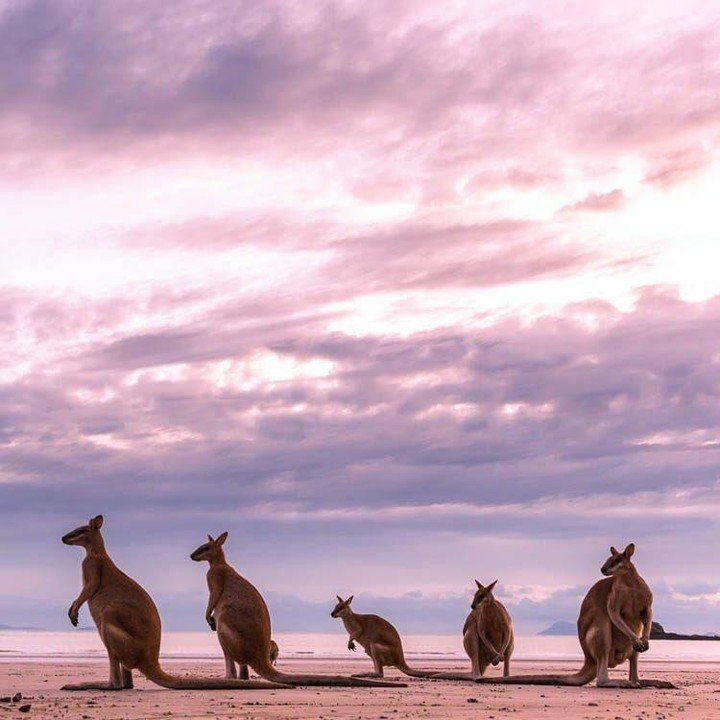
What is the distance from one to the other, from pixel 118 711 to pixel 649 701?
6825 millimetres

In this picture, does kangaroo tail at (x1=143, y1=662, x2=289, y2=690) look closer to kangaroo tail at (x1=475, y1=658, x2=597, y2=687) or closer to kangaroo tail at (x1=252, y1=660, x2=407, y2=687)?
kangaroo tail at (x1=252, y1=660, x2=407, y2=687)

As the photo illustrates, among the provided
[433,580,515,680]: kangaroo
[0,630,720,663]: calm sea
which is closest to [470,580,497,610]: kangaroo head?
[433,580,515,680]: kangaroo

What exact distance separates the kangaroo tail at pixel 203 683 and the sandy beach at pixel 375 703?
175 mm

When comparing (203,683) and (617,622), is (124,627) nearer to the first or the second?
(203,683)

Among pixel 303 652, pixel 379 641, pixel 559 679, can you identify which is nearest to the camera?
pixel 559 679

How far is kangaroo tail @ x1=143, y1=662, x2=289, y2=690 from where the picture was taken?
1722 cm

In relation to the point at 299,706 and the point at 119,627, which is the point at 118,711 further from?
the point at 119,627

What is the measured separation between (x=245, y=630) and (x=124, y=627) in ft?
6.03

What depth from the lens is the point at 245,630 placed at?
18.5m

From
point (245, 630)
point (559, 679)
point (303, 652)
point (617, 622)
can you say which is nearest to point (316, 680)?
point (245, 630)

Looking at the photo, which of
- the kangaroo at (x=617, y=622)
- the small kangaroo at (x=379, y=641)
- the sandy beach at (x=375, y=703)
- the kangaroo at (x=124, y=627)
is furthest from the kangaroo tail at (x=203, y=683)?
the small kangaroo at (x=379, y=641)

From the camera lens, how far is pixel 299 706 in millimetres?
14711

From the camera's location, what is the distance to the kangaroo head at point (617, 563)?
1922cm

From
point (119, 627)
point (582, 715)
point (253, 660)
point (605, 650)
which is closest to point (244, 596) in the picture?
point (253, 660)
